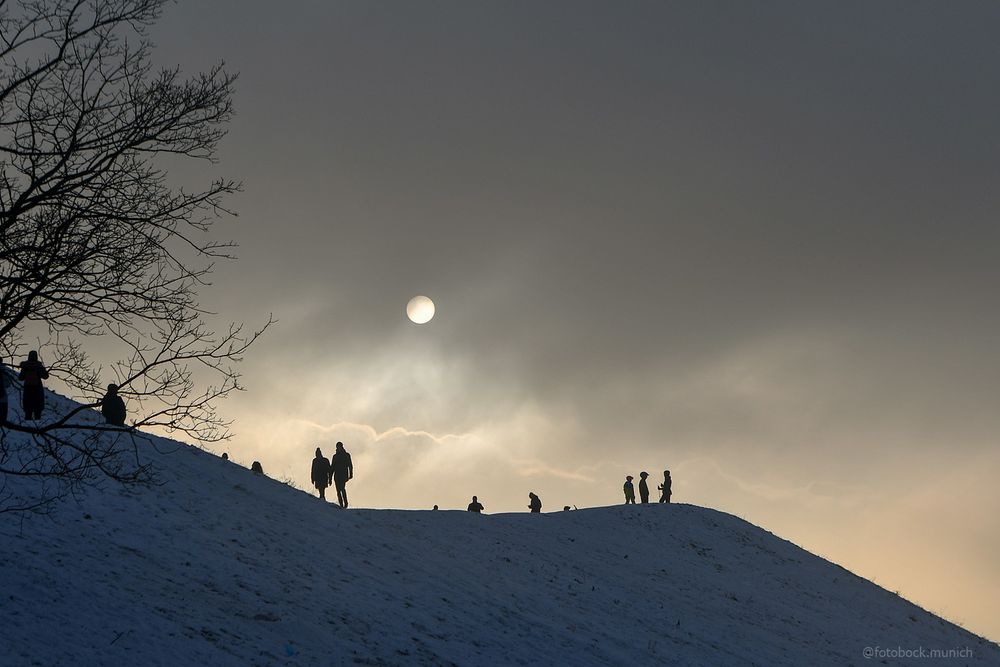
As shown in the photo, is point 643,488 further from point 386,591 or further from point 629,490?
point 386,591

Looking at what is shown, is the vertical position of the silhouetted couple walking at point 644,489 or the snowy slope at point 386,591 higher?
the silhouetted couple walking at point 644,489

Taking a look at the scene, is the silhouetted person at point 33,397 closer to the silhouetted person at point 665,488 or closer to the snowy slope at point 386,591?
the snowy slope at point 386,591

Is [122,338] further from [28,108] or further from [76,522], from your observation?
[76,522]

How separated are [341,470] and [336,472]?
18cm

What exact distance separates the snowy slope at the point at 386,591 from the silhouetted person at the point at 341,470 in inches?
78.1

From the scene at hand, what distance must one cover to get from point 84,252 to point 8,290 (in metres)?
1.01

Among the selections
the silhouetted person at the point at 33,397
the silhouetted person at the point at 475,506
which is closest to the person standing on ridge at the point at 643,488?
the silhouetted person at the point at 475,506

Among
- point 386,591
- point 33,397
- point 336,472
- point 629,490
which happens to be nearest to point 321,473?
point 336,472

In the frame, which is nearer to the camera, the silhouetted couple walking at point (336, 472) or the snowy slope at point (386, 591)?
the snowy slope at point (386, 591)

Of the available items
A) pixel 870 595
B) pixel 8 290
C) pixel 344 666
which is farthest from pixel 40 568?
pixel 870 595

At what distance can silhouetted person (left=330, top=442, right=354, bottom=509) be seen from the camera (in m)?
29.0

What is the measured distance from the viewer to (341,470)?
29.1 meters

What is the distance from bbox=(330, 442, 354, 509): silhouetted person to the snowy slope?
1984 millimetres

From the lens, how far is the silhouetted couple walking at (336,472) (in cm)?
2900
